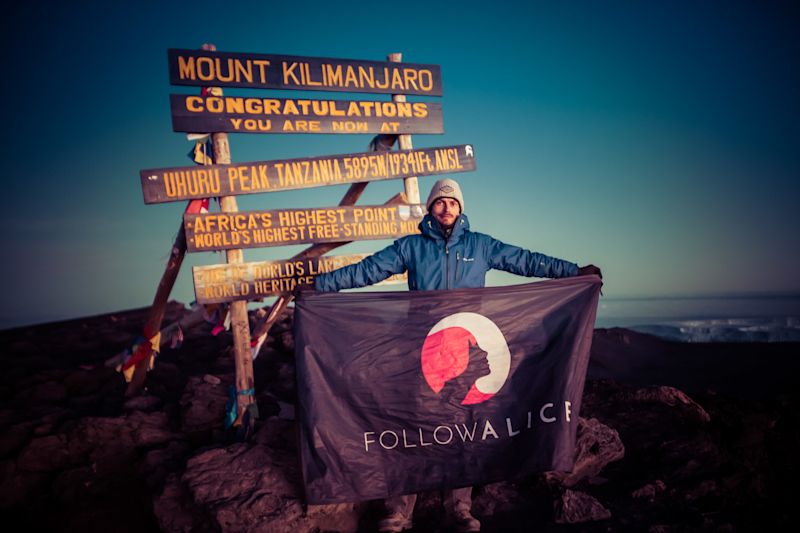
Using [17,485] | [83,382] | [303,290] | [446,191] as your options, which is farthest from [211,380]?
[446,191]

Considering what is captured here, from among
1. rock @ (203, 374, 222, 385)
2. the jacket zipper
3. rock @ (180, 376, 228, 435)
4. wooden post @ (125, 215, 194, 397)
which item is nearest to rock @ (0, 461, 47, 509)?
wooden post @ (125, 215, 194, 397)

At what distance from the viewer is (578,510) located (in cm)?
363

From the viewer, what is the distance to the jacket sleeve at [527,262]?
13.3 feet

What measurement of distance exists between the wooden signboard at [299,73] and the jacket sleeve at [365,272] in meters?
3.06

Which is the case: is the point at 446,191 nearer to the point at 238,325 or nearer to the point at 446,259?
the point at 446,259

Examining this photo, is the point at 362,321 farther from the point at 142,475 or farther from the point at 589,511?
the point at 142,475

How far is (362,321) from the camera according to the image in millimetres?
3748

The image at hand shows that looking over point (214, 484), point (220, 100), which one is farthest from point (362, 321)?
point (220, 100)

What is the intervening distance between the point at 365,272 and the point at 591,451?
3.05 metres

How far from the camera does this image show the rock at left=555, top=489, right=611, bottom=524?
3.58 metres

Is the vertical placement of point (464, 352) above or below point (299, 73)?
below

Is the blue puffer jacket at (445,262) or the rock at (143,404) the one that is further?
the rock at (143,404)

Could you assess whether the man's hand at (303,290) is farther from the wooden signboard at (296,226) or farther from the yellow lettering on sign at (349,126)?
the yellow lettering on sign at (349,126)

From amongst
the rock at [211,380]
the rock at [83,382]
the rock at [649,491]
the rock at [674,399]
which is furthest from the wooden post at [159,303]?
the rock at [674,399]
